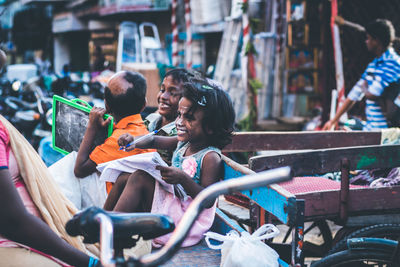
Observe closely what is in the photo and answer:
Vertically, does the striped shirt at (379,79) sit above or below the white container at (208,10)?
below

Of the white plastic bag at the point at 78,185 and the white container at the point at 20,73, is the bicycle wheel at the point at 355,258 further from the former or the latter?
the white container at the point at 20,73

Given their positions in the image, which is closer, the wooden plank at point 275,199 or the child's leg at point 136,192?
the wooden plank at point 275,199

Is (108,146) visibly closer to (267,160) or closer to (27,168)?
(267,160)

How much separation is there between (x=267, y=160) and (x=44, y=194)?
1291 mm

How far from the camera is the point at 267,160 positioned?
2.65m

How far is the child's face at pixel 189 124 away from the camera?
2713 mm

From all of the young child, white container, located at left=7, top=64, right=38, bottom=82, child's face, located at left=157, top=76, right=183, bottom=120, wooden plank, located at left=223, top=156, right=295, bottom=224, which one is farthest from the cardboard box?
white container, located at left=7, top=64, right=38, bottom=82

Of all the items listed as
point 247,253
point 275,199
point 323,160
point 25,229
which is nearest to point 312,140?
point 323,160

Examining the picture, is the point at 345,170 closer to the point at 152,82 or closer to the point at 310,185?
the point at 310,185

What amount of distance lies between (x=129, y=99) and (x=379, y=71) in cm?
264

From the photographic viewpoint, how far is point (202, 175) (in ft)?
8.60

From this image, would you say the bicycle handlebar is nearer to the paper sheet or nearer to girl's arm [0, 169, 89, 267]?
girl's arm [0, 169, 89, 267]

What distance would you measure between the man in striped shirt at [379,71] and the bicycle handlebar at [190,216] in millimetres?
3809

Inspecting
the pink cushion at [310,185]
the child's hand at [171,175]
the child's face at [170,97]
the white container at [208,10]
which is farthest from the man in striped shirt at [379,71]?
the white container at [208,10]
